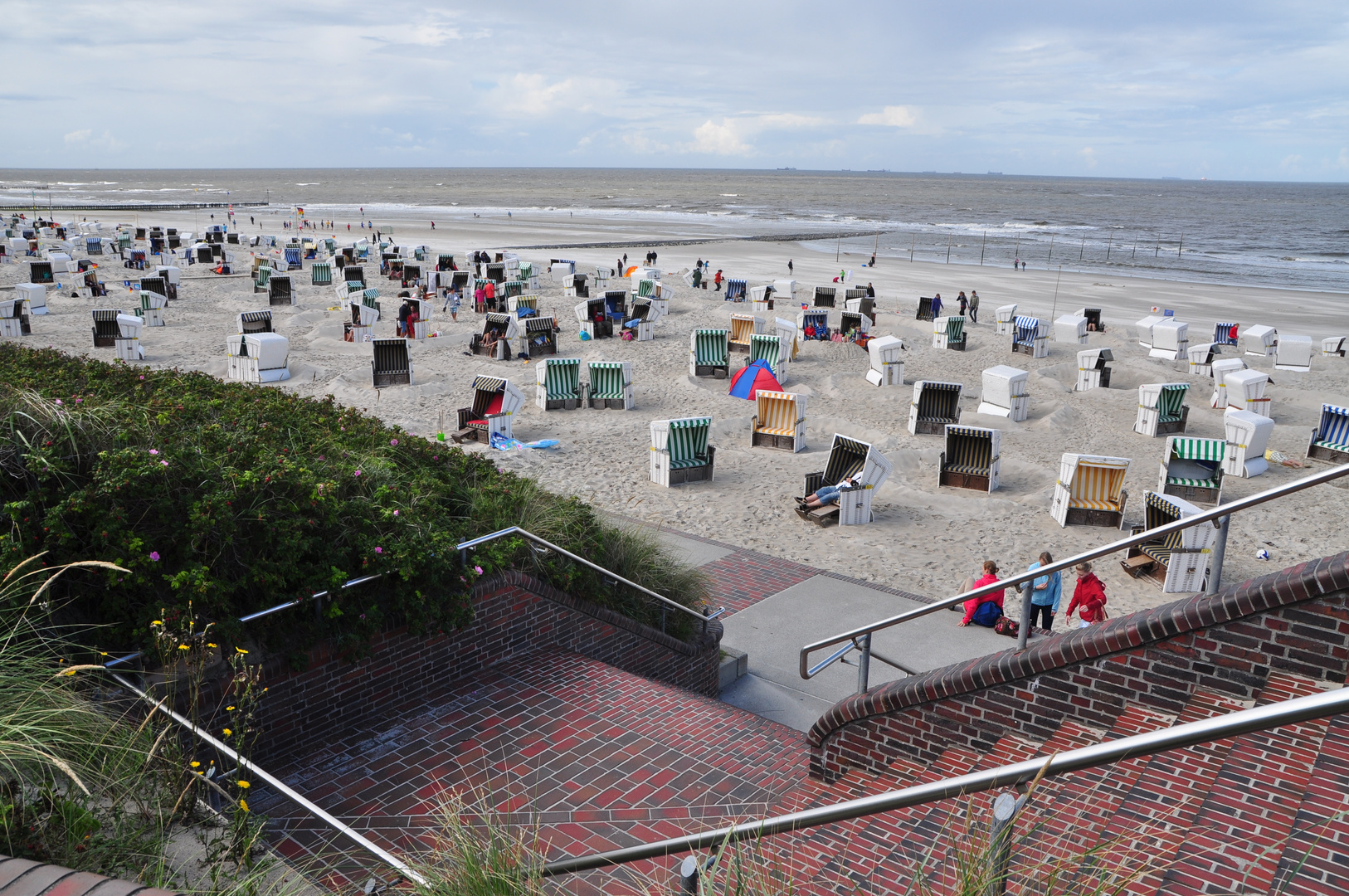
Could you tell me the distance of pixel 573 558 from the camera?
7.85 metres

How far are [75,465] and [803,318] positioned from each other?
1017 inches

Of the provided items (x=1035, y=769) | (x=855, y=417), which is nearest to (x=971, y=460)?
(x=855, y=417)

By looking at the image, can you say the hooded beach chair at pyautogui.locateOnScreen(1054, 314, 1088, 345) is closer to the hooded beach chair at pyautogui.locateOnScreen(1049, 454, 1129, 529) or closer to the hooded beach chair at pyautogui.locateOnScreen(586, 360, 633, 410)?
the hooded beach chair at pyautogui.locateOnScreen(586, 360, 633, 410)

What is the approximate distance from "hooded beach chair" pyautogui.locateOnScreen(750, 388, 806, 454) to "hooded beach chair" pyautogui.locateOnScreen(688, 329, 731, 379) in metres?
6.41

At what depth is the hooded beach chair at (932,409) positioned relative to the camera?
760 inches

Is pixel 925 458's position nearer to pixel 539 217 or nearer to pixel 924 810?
pixel 924 810

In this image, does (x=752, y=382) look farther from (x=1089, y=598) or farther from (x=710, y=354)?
(x=1089, y=598)

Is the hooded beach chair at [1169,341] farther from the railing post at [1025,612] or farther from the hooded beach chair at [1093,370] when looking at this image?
the railing post at [1025,612]

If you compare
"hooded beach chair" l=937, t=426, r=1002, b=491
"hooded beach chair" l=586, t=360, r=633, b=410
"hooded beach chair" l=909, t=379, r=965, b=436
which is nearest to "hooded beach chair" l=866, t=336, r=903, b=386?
"hooded beach chair" l=909, t=379, r=965, b=436

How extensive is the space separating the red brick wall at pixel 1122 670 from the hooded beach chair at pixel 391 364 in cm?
1817

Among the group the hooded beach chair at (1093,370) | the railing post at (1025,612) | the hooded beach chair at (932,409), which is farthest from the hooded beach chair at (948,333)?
the railing post at (1025,612)

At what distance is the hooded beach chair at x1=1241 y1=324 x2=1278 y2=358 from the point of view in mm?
29500

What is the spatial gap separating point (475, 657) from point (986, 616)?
578 cm

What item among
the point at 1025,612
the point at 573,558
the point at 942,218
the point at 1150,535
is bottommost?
the point at 573,558
